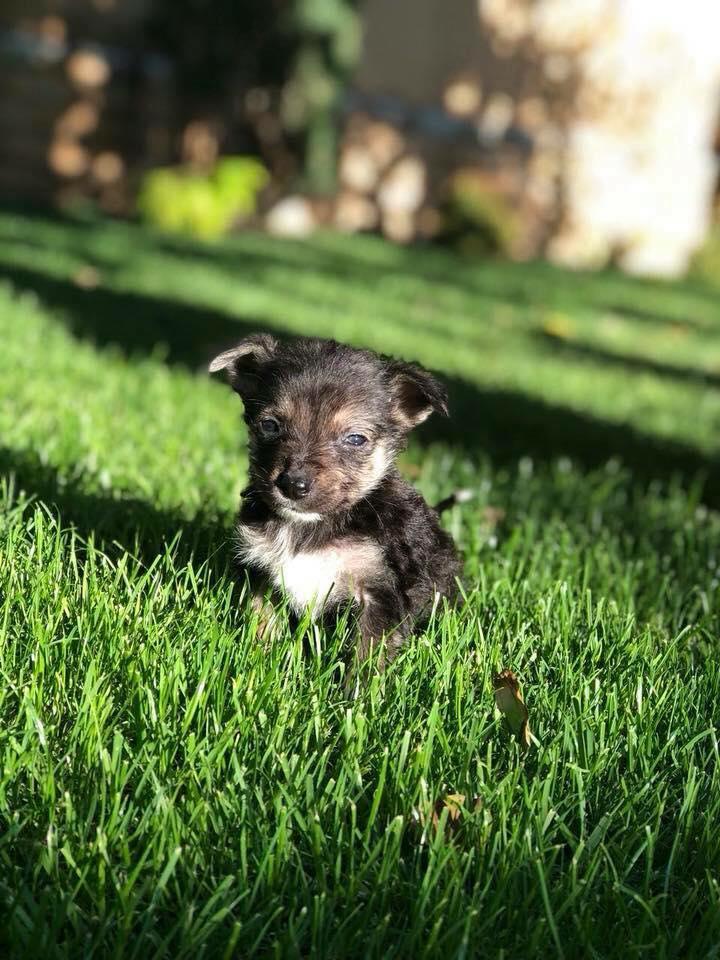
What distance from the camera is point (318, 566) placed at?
124 inches

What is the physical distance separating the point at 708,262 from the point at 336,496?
21969mm

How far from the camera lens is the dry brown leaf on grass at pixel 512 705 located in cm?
281

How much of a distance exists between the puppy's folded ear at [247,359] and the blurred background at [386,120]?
13.1 m

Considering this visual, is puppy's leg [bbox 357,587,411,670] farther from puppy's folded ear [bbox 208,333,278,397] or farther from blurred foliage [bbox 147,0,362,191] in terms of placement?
blurred foliage [bbox 147,0,362,191]

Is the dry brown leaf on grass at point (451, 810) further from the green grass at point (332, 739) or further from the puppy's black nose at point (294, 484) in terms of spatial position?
the puppy's black nose at point (294, 484)

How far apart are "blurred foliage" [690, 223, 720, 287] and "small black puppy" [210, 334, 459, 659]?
69.5 ft

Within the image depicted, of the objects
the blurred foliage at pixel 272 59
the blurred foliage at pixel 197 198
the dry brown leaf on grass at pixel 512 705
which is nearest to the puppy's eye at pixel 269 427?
the dry brown leaf on grass at pixel 512 705

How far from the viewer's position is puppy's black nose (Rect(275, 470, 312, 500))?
3084 millimetres

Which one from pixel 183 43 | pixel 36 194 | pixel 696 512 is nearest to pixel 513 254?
pixel 183 43

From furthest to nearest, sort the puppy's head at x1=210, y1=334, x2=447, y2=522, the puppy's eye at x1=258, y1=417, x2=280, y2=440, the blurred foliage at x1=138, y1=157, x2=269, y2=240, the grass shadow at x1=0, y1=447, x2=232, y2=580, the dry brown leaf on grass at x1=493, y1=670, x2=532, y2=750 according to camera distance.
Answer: the blurred foliage at x1=138, y1=157, x2=269, y2=240
the grass shadow at x1=0, y1=447, x2=232, y2=580
the puppy's eye at x1=258, y1=417, x2=280, y2=440
the puppy's head at x1=210, y1=334, x2=447, y2=522
the dry brown leaf on grass at x1=493, y1=670, x2=532, y2=750

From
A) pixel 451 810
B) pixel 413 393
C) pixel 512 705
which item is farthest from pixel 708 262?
pixel 451 810

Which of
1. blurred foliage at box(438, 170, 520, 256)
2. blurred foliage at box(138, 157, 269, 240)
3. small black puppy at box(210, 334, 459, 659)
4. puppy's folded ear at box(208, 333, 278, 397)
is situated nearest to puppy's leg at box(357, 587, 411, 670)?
small black puppy at box(210, 334, 459, 659)

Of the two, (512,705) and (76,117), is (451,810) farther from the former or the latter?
(76,117)

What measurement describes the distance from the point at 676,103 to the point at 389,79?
287 inches
